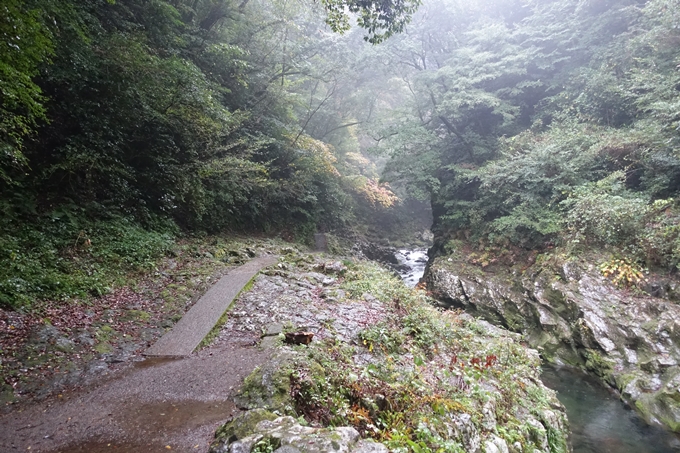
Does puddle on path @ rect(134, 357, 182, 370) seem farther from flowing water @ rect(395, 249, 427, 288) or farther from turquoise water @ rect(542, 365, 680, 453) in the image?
flowing water @ rect(395, 249, 427, 288)

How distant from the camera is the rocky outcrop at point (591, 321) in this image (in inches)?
305

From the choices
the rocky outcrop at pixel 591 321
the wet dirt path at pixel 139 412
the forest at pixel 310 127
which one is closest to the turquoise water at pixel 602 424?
the rocky outcrop at pixel 591 321

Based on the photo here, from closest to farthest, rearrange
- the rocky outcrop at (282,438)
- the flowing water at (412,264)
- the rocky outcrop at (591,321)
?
the rocky outcrop at (282,438) → the rocky outcrop at (591,321) → the flowing water at (412,264)

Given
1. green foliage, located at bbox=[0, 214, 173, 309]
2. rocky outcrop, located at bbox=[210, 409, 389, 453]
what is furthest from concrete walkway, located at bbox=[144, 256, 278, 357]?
rocky outcrop, located at bbox=[210, 409, 389, 453]

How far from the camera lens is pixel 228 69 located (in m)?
13.2

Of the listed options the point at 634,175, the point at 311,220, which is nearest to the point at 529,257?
the point at 634,175

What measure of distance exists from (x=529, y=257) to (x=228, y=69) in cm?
1368

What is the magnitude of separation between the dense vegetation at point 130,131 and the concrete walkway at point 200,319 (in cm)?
172

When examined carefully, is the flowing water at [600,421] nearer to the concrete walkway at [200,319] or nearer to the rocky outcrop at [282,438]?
the rocky outcrop at [282,438]

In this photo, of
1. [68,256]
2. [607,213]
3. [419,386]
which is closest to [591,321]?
[607,213]

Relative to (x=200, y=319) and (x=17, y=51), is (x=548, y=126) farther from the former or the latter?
(x=17, y=51)

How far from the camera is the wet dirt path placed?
287 cm

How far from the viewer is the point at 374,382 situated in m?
4.02

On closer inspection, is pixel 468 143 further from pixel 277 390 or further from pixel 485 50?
pixel 277 390
